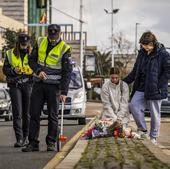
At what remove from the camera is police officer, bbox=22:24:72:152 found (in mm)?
10375

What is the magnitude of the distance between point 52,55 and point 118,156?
2792mm

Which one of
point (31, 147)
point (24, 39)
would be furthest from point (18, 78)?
point (31, 147)

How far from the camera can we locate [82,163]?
295 inches

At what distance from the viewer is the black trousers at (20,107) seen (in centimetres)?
1183

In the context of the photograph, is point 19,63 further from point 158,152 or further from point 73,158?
point 73,158

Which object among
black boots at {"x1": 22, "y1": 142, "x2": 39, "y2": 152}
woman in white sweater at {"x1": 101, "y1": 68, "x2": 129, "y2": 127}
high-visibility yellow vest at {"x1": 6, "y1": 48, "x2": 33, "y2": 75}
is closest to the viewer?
black boots at {"x1": 22, "y1": 142, "x2": 39, "y2": 152}

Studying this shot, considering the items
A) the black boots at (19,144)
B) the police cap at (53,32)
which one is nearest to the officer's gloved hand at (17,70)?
the black boots at (19,144)

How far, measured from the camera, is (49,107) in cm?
1060

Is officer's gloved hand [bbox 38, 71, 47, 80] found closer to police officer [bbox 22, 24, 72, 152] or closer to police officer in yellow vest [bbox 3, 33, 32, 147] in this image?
police officer [bbox 22, 24, 72, 152]

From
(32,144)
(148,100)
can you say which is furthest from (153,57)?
(32,144)

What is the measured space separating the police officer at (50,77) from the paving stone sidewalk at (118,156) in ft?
2.49

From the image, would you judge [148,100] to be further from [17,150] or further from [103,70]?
[103,70]

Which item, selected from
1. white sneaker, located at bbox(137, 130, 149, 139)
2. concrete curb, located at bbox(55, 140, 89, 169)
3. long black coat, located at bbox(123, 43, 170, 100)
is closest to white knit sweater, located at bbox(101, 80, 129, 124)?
white sneaker, located at bbox(137, 130, 149, 139)

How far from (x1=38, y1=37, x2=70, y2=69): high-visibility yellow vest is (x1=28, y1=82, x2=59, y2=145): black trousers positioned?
32 centimetres
